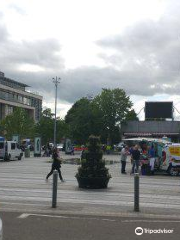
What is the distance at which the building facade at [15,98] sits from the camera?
401ft

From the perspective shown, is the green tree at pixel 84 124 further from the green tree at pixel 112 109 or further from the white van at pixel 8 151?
the white van at pixel 8 151

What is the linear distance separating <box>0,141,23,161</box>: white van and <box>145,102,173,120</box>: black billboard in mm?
44248

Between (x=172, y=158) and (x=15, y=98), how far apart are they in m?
109

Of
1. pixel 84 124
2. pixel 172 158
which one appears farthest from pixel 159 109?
pixel 172 158

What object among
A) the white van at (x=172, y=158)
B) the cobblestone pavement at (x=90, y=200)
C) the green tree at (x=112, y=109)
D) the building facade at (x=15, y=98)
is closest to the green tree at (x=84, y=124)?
the green tree at (x=112, y=109)

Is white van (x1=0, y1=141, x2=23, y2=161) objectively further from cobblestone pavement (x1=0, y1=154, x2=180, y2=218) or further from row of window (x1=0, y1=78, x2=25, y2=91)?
row of window (x1=0, y1=78, x2=25, y2=91)

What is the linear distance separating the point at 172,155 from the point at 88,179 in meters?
9.74

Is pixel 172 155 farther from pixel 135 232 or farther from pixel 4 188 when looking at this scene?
pixel 135 232

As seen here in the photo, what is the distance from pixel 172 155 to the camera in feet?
85.5

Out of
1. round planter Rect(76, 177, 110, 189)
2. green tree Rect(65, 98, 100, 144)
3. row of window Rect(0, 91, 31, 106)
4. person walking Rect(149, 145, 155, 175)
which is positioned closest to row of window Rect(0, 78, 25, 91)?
row of window Rect(0, 91, 31, 106)

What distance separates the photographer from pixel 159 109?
84.9 metres

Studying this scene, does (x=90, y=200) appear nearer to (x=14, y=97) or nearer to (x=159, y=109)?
(x=159, y=109)

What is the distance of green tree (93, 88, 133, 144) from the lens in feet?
299

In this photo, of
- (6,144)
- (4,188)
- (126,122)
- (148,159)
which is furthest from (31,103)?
(4,188)
